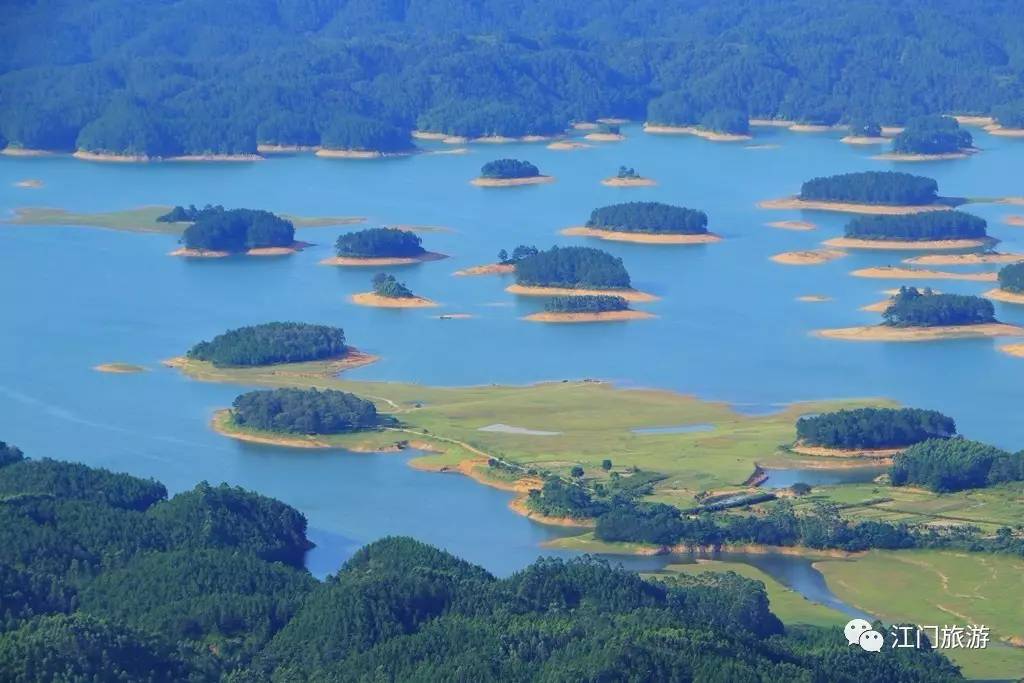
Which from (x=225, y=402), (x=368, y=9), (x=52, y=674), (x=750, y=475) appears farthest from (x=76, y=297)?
(x=368, y=9)

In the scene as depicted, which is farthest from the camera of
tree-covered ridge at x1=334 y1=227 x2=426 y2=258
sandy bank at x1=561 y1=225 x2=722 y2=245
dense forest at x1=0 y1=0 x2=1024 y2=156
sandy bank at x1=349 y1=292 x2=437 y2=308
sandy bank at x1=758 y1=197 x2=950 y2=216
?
dense forest at x1=0 y1=0 x2=1024 y2=156

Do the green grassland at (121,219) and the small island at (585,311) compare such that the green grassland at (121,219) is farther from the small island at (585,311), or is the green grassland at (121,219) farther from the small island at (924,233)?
the small island at (585,311)

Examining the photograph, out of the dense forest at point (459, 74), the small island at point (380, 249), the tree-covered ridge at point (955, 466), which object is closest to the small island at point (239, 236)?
the small island at point (380, 249)

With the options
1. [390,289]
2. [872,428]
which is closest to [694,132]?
[390,289]

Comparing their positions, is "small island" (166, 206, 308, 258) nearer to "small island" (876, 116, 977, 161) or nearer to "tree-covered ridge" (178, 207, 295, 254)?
"tree-covered ridge" (178, 207, 295, 254)

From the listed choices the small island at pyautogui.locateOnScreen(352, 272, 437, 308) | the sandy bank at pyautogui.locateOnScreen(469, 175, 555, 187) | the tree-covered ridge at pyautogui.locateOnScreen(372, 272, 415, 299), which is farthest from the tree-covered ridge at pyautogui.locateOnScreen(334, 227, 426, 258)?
the sandy bank at pyautogui.locateOnScreen(469, 175, 555, 187)
